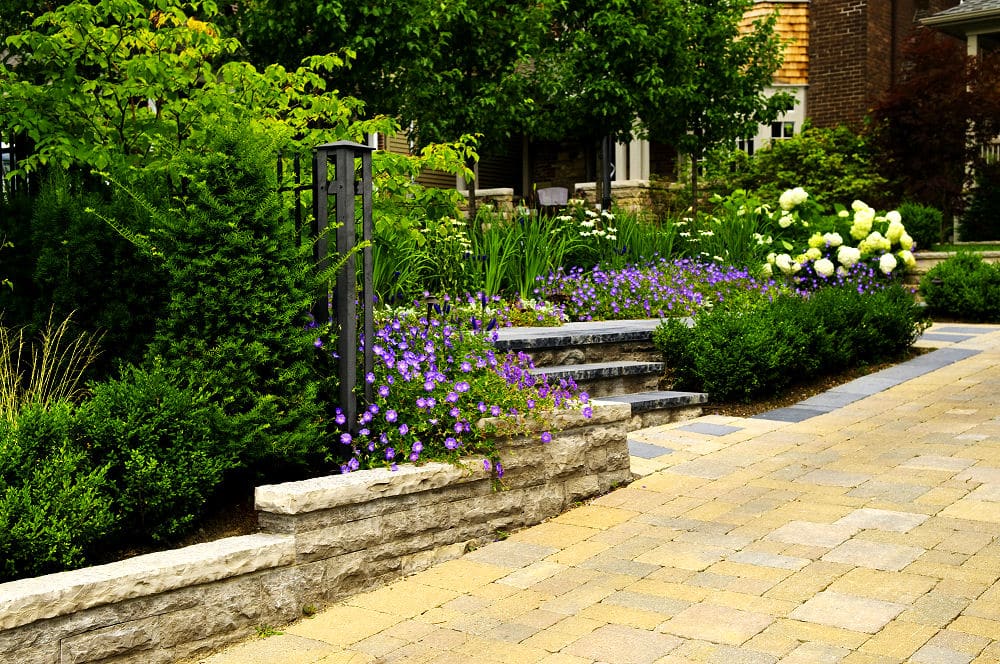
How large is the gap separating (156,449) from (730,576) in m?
2.37

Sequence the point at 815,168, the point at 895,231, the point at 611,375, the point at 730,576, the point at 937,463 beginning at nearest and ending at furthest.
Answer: the point at 730,576 → the point at 937,463 → the point at 611,375 → the point at 895,231 → the point at 815,168

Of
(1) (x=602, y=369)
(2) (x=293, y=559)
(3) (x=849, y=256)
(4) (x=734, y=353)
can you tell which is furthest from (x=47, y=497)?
(3) (x=849, y=256)

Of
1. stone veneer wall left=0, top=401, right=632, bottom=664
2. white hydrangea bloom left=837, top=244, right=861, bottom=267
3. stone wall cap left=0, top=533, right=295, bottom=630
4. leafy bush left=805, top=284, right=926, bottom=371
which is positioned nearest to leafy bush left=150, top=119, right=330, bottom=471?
stone veneer wall left=0, top=401, right=632, bottom=664

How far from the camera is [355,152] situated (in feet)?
15.6

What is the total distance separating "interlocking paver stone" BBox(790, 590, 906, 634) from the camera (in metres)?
3.71

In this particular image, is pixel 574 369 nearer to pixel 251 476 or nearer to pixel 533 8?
pixel 251 476

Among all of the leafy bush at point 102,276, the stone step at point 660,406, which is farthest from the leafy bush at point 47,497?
the stone step at point 660,406

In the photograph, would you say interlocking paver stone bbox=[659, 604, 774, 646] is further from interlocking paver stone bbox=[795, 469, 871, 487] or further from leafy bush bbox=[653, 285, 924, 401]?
leafy bush bbox=[653, 285, 924, 401]

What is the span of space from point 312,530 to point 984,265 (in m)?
11.8

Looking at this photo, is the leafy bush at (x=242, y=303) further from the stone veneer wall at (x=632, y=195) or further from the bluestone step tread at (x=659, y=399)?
the stone veneer wall at (x=632, y=195)

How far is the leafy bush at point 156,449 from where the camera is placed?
3803 millimetres

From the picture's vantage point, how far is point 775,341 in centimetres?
794

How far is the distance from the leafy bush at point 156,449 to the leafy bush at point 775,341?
4549 millimetres

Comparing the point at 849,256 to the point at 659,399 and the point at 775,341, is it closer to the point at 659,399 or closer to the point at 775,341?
the point at 775,341
